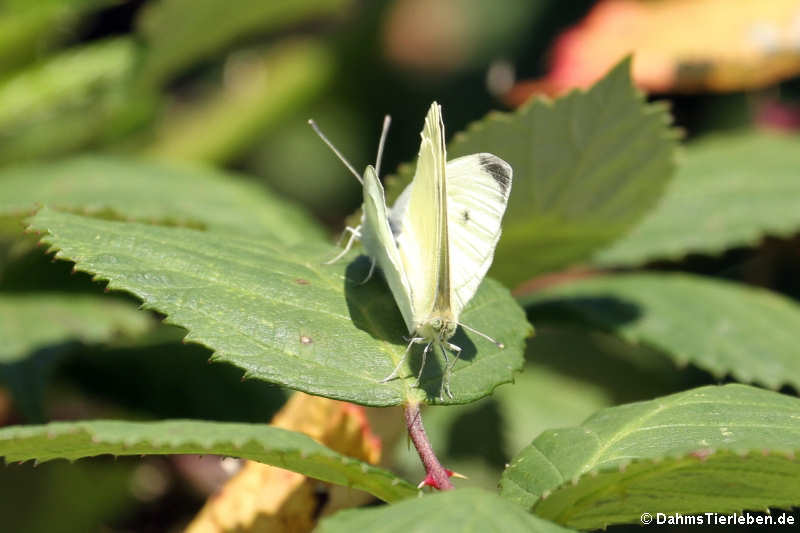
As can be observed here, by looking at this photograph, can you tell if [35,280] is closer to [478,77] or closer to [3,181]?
[3,181]

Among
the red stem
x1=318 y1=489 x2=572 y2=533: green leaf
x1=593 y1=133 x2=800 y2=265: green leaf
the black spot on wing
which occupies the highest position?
the black spot on wing

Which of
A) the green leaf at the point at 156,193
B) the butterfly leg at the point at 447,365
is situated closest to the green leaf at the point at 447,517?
the butterfly leg at the point at 447,365

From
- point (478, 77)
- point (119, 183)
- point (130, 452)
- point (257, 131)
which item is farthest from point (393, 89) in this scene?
point (130, 452)

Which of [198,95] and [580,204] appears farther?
[198,95]

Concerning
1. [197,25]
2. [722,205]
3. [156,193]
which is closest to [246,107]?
[197,25]

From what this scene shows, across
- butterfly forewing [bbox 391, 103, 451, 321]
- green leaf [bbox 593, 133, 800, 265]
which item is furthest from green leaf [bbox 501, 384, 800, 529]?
green leaf [bbox 593, 133, 800, 265]

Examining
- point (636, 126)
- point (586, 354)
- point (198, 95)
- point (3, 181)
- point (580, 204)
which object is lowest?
point (586, 354)

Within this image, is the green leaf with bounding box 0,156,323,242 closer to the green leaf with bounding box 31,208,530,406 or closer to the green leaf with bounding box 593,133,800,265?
the green leaf with bounding box 31,208,530,406
